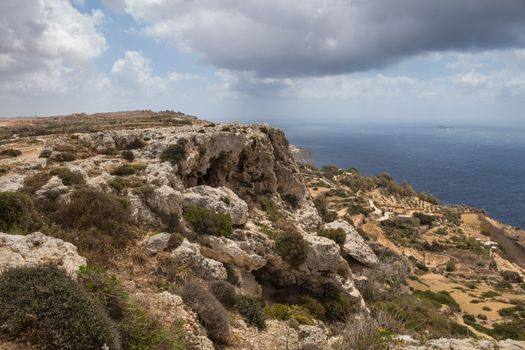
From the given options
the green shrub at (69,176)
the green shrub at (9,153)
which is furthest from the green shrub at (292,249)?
the green shrub at (9,153)

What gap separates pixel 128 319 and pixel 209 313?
297cm

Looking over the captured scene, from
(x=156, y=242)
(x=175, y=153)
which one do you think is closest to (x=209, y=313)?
(x=156, y=242)

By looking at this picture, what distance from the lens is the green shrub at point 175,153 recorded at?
21.2 m

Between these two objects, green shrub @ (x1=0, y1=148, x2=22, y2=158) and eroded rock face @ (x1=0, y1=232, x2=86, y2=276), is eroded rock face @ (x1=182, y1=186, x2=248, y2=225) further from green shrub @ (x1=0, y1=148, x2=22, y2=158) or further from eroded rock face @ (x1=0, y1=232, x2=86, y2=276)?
green shrub @ (x1=0, y1=148, x2=22, y2=158)

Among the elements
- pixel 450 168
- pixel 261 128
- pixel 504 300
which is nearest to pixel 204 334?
pixel 261 128

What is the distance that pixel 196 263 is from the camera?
1348 centimetres

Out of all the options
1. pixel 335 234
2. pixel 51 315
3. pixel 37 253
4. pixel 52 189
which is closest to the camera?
pixel 51 315

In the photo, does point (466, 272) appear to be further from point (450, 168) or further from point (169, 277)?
point (450, 168)

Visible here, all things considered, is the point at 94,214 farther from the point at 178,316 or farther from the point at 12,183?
the point at 178,316

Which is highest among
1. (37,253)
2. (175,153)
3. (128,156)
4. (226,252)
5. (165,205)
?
(175,153)

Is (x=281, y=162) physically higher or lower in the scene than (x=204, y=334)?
higher

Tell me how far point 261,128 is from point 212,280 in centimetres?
1855

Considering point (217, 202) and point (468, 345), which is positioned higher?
point (217, 202)

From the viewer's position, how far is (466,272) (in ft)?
151
